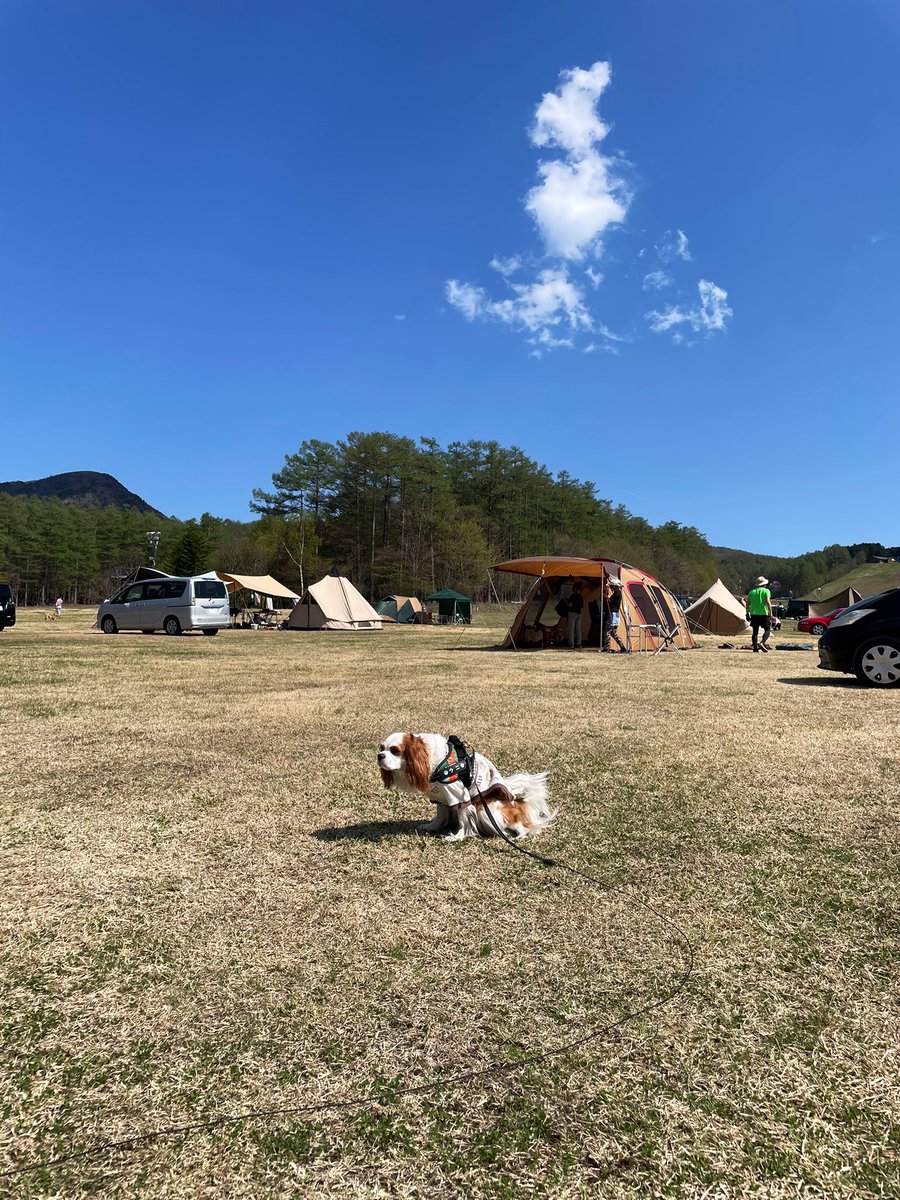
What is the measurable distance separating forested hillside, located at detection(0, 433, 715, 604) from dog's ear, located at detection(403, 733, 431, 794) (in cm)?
4775

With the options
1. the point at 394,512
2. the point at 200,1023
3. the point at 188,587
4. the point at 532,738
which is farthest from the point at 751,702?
the point at 394,512

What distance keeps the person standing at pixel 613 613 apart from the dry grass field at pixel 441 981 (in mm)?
10346

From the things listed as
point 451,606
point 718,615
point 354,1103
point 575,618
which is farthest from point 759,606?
point 451,606

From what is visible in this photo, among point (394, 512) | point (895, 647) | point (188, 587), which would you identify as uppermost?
point (394, 512)

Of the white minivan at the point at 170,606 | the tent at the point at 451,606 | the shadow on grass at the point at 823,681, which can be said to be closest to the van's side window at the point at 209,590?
the white minivan at the point at 170,606

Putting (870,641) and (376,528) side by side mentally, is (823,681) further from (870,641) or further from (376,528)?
(376,528)

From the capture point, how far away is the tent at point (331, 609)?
25.3m

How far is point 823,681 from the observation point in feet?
31.1

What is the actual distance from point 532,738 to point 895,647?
5772 millimetres

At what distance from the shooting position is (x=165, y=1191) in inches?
52.2

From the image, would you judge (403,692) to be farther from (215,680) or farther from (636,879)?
(636,879)

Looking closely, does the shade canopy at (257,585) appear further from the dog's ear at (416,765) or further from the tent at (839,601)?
the dog's ear at (416,765)

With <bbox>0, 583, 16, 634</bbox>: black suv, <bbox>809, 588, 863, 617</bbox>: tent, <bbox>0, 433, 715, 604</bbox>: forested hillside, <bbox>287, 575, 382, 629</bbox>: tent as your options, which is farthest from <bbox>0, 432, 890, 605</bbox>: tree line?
<bbox>0, 583, 16, 634</bbox>: black suv

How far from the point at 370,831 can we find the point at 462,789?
0.56m
